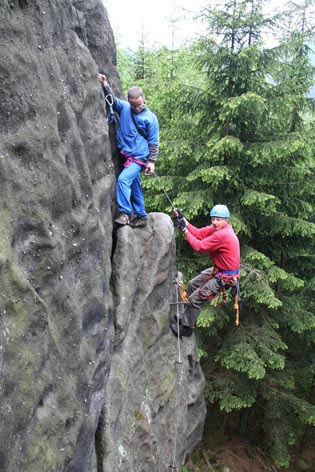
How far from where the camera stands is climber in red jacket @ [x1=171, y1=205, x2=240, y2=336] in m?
7.20

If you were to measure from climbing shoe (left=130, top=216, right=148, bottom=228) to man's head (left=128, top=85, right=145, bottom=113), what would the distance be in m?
1.76

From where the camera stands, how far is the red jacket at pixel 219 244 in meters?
7.19

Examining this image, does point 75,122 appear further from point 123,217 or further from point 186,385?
point 186,385

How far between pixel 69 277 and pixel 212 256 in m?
3.59

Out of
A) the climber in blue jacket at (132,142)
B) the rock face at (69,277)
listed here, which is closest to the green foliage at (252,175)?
the climber in blue jacket at (132,142)

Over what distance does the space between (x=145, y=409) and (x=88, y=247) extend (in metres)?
2.89

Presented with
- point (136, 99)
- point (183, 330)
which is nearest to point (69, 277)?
point (136, 99)

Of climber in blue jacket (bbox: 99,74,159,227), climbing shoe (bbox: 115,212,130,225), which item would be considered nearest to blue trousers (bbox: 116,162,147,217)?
climber in blue jacket (bbox: 99,74,159,227)

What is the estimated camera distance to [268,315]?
11.5 m

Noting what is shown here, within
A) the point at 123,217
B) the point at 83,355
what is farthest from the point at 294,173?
the point at 83,355

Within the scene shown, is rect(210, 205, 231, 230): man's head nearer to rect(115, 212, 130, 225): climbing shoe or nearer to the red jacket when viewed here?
the red jacket

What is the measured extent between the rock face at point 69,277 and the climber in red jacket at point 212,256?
597 millimetres

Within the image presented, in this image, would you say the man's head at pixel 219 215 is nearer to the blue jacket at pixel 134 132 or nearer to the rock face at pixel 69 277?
the rock face at pixel 69 277

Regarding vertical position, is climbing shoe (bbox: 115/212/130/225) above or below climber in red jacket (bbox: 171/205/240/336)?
above
